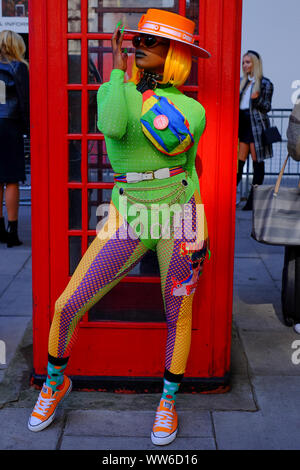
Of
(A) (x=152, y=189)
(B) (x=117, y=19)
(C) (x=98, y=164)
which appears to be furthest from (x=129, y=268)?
(B) (x=117, y=19)

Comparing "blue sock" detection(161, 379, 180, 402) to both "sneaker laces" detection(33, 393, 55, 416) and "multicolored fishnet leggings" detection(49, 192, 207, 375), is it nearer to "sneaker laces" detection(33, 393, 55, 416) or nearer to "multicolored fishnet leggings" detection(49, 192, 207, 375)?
"multicolored fishnet leggings" detection(49, 192, 207, 375)

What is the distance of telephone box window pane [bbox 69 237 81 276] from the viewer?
3.03 metres

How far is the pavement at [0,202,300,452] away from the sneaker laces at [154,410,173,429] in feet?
0.24

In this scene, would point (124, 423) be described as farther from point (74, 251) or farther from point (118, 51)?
point (118, 51)

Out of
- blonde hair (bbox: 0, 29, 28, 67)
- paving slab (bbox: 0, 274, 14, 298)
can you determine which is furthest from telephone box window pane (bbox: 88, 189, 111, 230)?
blonde hair (bbox: 0, 29, 28, 67)

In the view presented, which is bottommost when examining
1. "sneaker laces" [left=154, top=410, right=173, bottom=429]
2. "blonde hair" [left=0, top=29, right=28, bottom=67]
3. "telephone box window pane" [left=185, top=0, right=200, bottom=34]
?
"sneaker laces" [left=154, top=410, right=173, bottom=429]

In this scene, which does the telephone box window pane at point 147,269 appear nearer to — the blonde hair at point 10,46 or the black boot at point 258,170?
the blonde hair at point 10,46

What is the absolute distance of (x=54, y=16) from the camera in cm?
280

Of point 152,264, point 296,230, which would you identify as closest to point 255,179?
point 296,230

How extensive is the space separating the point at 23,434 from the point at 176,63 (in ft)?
5.27

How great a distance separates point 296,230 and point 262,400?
3.52 feet

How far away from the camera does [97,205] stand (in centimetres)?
305

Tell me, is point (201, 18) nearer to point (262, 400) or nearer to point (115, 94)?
point (115, 94)

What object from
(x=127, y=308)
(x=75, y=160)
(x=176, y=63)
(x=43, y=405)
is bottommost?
(x=43, y=405)
